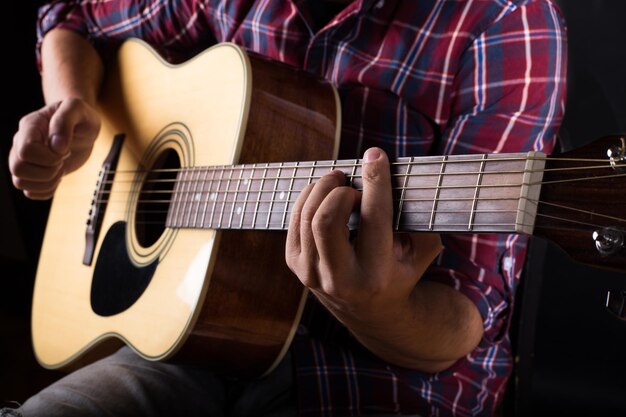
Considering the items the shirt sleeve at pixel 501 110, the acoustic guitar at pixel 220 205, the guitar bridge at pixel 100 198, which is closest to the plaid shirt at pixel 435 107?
the shirt sleeve at pixel 501 110

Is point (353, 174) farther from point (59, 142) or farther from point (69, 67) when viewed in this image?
point (69, 67)

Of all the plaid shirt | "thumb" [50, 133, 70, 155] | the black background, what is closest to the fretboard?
the plaid shirt

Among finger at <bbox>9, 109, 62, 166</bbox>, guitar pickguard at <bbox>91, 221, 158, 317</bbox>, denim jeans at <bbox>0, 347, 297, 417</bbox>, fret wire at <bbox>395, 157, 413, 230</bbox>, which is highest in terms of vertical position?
finger at <bbox>9, 109, 62, 166</bbox>

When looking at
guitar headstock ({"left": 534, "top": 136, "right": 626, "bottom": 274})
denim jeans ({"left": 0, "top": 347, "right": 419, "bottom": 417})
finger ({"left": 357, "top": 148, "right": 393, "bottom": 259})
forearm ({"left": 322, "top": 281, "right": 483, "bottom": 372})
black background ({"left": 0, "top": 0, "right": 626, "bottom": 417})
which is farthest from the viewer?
black background ({"left": 0, "top": 0, "right": 626, "bottom": 417})

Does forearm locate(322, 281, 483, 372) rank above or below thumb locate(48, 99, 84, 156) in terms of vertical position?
below

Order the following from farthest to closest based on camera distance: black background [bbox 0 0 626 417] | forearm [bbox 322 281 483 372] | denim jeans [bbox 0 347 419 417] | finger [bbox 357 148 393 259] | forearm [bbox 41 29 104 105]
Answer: forearm [bbox 41 29 104 105] → black background [bbox 0 0 626 417] → denim jeans [bbox 0 347 419 417] → forearm [bbox 322 281 483 372] → finger [bbox 357 148 393 259]

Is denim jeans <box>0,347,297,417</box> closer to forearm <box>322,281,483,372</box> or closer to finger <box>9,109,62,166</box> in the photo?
forearm <box>322,281,483,372</box>

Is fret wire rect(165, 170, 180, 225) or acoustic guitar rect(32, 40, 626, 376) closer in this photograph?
acoustic guitar rect(32, 40, 626, 376)

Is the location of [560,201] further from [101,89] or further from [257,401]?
[101,89]

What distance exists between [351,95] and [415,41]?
5.5 inches

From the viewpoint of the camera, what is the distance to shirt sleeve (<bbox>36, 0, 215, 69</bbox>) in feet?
4.22

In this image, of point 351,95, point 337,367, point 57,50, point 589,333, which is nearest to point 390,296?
point 337,367

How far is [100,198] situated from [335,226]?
0.67 metres

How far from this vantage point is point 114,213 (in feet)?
3.78
